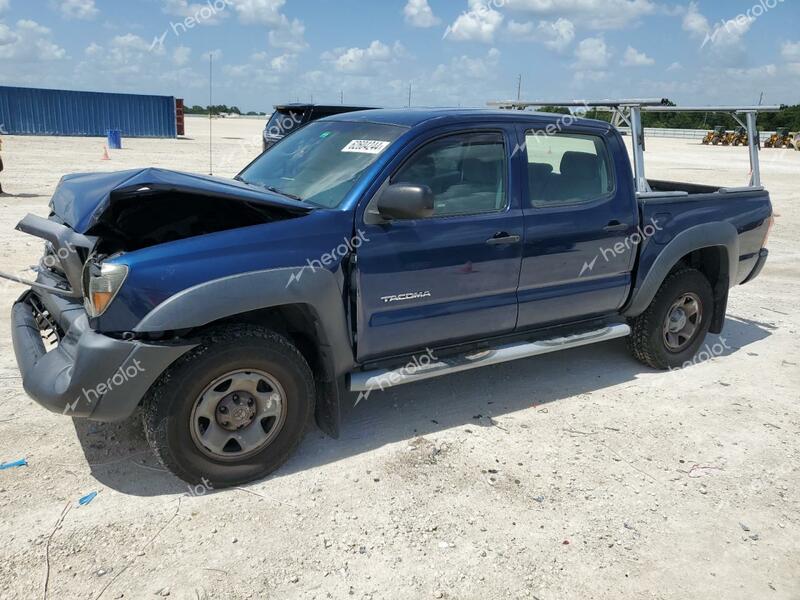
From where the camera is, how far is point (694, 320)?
217 inches

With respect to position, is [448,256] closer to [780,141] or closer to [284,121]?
[284,121]

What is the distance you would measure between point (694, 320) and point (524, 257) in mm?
2160

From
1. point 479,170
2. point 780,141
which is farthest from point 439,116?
point 780,141

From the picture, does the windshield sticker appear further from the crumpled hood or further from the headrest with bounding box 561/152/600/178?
the headrest with bounding box 561/152/600/178

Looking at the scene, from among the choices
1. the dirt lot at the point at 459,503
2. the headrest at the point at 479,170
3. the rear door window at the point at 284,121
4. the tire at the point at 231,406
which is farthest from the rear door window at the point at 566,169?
the rear door window at the point at 284,121

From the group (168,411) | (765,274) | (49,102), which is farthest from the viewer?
(49,102)

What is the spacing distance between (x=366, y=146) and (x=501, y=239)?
3.27ft

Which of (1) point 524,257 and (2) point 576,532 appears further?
(1) point 524,257

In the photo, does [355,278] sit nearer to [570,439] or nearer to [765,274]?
[570,439]

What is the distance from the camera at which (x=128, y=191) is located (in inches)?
122

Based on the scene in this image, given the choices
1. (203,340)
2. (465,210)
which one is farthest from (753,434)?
(203,340)

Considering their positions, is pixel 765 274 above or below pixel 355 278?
below

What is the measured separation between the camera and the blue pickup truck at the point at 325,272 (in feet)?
10.3

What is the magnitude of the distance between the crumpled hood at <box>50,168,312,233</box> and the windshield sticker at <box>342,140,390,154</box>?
0.58 m
